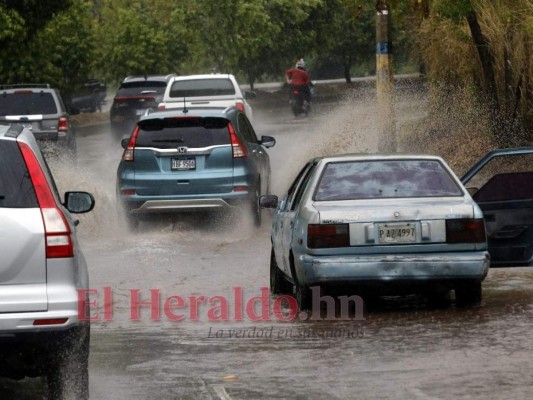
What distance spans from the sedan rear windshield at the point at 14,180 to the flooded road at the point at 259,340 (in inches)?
62.6

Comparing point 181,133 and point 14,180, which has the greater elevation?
point 14,180

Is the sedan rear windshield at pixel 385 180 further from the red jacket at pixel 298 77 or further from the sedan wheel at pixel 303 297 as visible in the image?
the red jacket at pixel 298 77

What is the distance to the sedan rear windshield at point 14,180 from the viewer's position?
25.2ft

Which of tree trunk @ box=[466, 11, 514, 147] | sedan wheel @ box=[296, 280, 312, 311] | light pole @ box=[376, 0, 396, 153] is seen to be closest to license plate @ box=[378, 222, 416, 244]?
sedan wheel @ box=[296, 280, 312, 311]

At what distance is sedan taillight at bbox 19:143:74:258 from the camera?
25.1ft

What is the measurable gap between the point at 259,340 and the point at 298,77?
34.0 metres

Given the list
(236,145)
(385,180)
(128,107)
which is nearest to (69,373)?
(385,180)

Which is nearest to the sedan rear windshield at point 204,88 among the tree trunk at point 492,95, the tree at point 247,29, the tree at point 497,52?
the tree at point 497,52

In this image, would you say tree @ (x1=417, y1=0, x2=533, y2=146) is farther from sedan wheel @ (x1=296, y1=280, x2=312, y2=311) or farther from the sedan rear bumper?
the sedan rear bumper

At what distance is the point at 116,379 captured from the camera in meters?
9.31

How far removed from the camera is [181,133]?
18469 mm

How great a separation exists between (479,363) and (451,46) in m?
18.4

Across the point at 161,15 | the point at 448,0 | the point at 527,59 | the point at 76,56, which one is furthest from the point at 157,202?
the point at 161,15

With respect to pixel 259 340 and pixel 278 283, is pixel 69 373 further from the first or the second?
pixel 278 283
